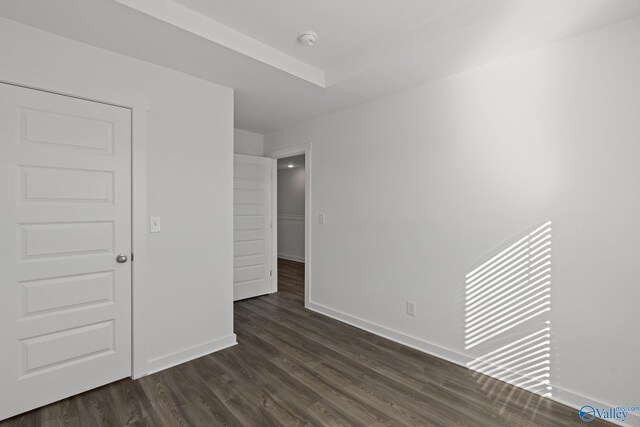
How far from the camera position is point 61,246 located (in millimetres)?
2123

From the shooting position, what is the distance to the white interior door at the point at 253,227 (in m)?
4.36

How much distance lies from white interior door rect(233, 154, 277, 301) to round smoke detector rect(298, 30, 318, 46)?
221 cm

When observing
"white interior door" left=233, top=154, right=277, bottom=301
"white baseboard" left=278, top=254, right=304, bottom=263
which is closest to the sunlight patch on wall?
"white interior door" left=233, top=154, right=277, bottom=301

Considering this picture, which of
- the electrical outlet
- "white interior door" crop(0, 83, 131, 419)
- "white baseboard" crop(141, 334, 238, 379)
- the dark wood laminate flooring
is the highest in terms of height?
"white interior door" crop(0, 83, 131, 419)

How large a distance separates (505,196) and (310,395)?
6.88 ft

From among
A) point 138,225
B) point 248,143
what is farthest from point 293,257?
point 138,225

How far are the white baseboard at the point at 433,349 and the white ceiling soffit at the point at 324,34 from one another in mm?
2416

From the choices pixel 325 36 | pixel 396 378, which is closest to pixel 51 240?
pixel 325 36

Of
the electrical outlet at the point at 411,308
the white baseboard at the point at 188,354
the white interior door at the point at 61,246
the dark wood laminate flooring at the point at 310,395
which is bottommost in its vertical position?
the dark wood laminate flooring at the point at 310,395

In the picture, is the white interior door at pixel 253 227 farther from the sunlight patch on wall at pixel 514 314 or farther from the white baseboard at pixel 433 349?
the sunlight patch on wall at pixel 514 314

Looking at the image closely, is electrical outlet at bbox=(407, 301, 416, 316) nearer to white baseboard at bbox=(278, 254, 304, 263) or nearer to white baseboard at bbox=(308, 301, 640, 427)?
white baseboard at bbox=(308, 301, 640, 427)

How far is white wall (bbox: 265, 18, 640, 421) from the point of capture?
1943 millimetres

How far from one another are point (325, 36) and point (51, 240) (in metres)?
2.43

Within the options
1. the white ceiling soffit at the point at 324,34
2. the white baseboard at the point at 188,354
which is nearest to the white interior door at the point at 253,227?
the white baseboard at the point at 188,354
